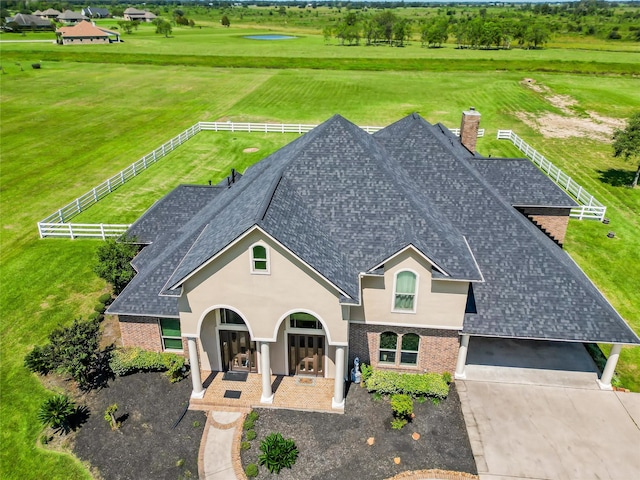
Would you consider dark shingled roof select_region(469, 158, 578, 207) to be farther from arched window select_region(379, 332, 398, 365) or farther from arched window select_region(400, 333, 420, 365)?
arched window select_region(379, 332, 398, 365)

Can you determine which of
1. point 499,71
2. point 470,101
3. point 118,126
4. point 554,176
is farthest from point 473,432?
point 499,71

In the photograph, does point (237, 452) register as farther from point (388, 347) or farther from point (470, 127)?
point (470, 127)

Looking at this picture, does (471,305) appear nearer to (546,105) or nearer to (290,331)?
(290,331)

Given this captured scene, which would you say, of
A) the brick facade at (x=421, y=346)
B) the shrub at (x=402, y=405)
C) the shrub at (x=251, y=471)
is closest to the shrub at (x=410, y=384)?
the brick facade at (x=421, y=346)

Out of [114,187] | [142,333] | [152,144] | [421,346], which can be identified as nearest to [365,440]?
[421,346]

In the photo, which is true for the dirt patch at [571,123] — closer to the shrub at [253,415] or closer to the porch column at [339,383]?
the porch column at [339,383]

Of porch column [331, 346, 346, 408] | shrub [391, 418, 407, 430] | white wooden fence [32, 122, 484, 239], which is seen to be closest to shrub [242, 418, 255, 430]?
porch column [331, 346, 346, 408]
